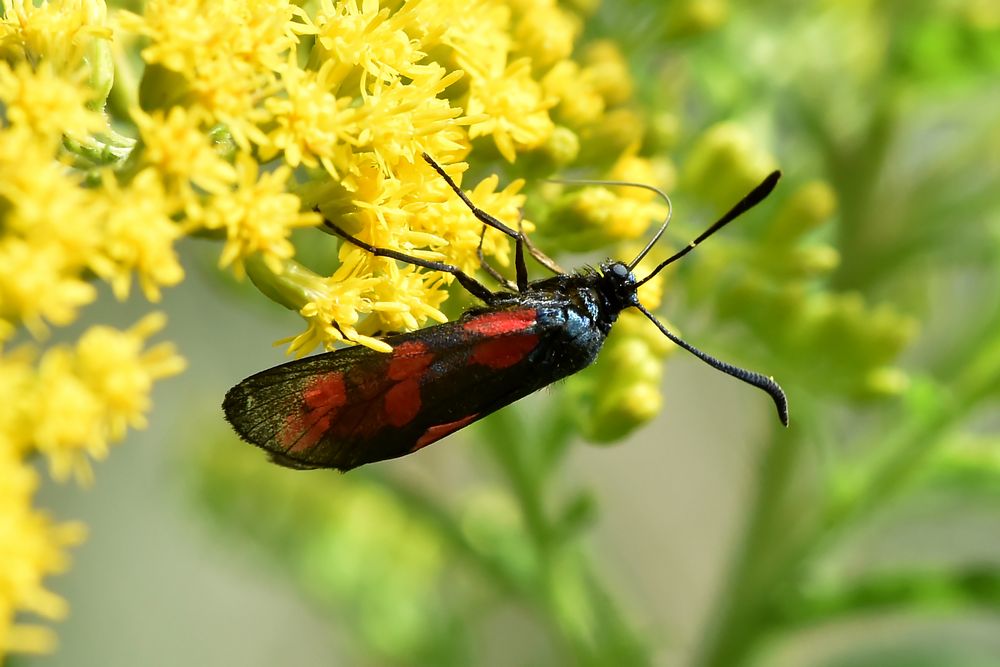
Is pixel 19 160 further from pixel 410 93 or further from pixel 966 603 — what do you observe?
pixel 966 603

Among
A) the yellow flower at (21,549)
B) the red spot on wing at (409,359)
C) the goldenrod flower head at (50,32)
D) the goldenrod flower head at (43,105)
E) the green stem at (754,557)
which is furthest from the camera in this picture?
the green stem at (754,557)

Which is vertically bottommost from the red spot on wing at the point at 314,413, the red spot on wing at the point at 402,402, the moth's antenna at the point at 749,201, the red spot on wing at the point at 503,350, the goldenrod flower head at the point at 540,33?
the red spot on wing at the point at 314,413

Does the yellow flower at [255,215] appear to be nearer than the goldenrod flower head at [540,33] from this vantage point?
Yes

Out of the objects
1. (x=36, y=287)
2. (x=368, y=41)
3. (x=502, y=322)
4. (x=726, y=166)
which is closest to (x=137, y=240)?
(x=36, y=287)

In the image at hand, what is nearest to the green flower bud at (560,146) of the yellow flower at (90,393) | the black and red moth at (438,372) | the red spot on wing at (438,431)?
the black and red moth at (438,372)

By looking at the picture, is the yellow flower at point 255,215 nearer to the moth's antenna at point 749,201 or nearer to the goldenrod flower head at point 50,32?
the goldenrod flower head at point 50,32

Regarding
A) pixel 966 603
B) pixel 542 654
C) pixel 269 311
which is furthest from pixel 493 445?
pixel 542 654

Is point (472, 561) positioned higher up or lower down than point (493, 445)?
lower down

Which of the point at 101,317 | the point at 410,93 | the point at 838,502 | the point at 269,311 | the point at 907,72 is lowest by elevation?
the point at 101,317
